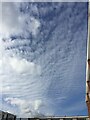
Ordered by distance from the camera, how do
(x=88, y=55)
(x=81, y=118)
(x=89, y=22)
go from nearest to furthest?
(x=89, y=22) < (x=88, y=55) < (x=81, y=118)

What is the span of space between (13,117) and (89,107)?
30.9 m

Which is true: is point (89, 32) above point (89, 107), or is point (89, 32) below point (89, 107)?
above

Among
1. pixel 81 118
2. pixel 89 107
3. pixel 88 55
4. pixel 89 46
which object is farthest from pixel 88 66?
pixel 81 118

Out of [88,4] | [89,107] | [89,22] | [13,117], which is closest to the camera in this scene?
[88,4]

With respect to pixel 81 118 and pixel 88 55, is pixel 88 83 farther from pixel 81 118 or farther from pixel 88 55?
pixel 81 118

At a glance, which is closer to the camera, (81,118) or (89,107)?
(89,107)

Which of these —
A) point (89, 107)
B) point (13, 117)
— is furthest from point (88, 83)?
point (13, 117)

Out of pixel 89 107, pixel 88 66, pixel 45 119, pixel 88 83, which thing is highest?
pixel 88 66

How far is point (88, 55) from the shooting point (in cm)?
2850

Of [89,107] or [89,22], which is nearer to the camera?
[89,22]

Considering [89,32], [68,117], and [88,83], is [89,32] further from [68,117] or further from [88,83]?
[68,117]

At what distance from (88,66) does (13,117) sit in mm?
36906

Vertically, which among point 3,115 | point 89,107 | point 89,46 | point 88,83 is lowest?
point 3,115

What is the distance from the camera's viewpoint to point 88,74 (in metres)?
30.9
